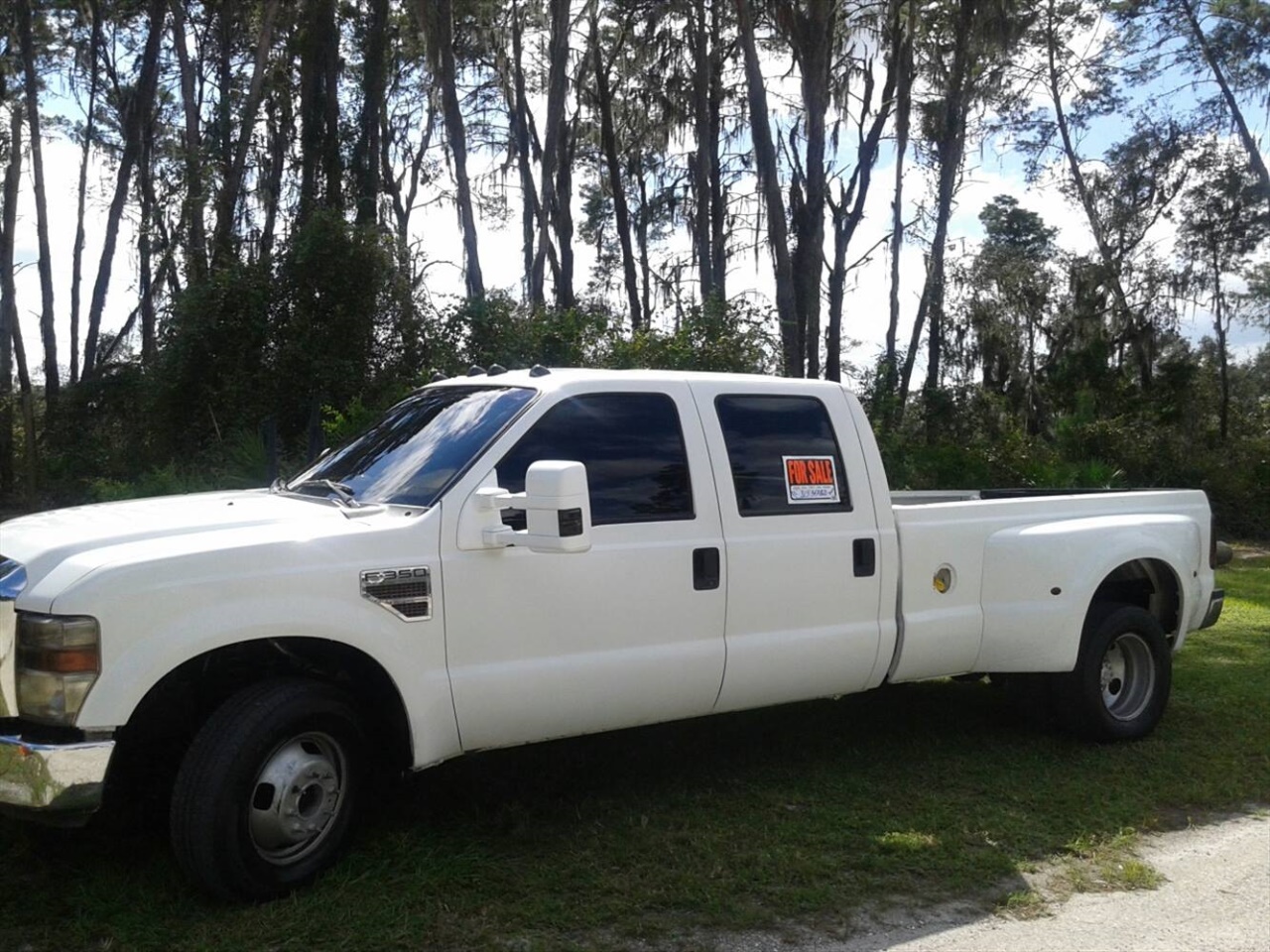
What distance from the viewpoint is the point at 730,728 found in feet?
22.5

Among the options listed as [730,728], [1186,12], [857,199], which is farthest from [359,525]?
[1186,12]

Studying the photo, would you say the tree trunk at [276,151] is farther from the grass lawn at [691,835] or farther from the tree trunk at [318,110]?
the grass lawn at [691,835]

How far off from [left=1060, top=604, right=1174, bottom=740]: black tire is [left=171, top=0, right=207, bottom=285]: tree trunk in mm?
13106

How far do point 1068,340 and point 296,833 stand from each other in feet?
113

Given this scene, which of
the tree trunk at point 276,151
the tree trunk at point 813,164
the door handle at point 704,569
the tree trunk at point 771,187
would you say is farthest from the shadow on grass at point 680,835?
the tree trunk at point 276,151

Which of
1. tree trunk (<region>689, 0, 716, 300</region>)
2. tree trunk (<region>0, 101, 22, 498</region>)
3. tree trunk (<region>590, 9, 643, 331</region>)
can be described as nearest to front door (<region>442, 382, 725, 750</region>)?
tree trunk (<region>689, 0, 716, 300</region>)

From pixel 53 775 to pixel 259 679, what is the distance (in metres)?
0.80

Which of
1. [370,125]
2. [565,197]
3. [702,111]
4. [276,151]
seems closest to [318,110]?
[370,125]

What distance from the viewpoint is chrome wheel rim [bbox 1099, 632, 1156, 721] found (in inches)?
267

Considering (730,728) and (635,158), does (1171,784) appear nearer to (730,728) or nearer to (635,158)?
(730,728)

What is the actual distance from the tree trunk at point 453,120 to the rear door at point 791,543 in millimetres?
13438

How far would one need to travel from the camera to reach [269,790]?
14.2ft

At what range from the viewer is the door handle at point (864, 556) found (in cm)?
575

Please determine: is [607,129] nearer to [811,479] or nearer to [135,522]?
[811,479]
